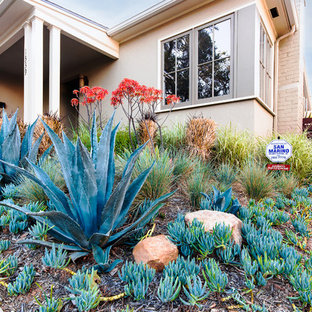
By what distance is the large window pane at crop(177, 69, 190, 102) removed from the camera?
557 cm

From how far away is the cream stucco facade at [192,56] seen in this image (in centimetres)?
470

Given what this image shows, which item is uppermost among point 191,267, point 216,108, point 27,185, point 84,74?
point 84,74

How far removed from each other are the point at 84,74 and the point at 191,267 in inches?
321

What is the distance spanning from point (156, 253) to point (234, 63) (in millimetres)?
4715

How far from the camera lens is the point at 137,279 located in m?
1.02

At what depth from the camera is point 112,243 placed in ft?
4.34

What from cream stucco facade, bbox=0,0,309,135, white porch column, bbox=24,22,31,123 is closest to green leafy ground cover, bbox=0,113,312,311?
cream stucco facade, bbox=0,0,309,135

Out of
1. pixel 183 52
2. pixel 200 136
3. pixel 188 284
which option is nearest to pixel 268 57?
pixel 183 52

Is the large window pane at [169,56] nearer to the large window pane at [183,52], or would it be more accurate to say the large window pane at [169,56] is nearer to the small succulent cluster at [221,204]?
the large window pane at [183,52]

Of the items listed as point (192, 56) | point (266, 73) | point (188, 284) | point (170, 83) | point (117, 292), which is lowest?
point (117, 292)

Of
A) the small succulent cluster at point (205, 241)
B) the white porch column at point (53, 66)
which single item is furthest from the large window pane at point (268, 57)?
the small succulent cluster at point (205, 241)

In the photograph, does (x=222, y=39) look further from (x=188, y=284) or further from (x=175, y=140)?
(x=188, y=284)

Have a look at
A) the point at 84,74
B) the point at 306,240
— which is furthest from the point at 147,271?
the point at 84,74

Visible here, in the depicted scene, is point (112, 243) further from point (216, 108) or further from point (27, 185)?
point (216, 108)
